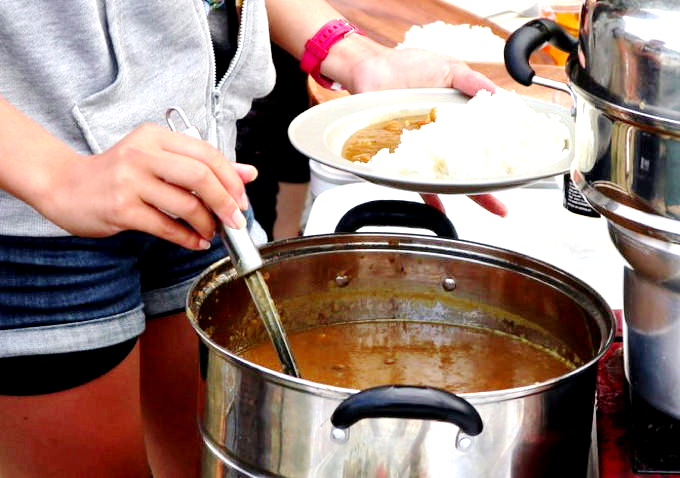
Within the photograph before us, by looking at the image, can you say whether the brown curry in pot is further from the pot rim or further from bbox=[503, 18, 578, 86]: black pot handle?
bbox=[503, 18, 578, 86]: black pot handle

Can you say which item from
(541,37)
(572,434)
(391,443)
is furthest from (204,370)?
(541,37)

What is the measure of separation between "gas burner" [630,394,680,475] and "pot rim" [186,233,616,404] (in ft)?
0.24

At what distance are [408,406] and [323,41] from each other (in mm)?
878

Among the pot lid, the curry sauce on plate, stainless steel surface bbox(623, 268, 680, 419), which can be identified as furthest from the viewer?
the curry sauce on plate

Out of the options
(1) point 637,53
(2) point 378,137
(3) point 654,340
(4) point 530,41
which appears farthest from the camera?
(2) point 378,137

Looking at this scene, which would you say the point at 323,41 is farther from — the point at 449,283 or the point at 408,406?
the point at 408,406

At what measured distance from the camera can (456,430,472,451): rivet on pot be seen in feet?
2.63

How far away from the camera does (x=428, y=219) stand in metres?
1.18

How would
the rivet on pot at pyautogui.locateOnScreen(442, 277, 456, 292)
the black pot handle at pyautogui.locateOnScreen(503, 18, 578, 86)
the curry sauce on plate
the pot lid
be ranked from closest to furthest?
1. the pot lid
2. the black pot handle at pyautogui.locateOnScreen(503, 18, 578, 86)
3. the rivet on pot at pyautogui.locateOnScreen(442, 277, 456, 292)
4. the curry sauce on plate

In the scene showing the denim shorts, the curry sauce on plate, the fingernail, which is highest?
the fingernail

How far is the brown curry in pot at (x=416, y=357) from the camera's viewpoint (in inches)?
41.5

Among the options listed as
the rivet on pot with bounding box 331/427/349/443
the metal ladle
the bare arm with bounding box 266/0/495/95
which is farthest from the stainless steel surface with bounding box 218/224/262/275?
the bare arm with bounding box 266/0/495/95

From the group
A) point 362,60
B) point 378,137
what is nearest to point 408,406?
point 378,137

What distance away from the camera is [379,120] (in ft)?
4.48
